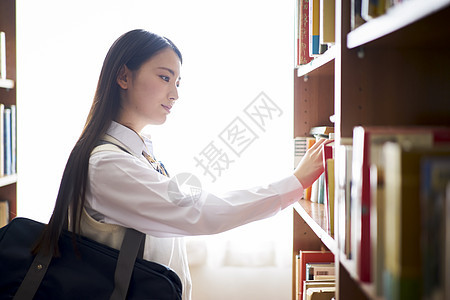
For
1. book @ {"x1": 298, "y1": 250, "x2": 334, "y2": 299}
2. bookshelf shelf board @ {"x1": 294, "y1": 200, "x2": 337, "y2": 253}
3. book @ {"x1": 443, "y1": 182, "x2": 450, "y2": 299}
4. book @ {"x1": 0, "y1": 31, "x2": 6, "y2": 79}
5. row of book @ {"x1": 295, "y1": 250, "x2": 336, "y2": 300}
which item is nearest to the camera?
book @ {"x1": 443, "y1": 182, "x2": 450, "y2": 299}

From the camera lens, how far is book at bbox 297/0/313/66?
130 cm

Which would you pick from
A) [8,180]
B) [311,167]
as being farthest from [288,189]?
[8,180]

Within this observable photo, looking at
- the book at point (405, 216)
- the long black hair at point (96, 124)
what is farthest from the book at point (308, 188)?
the book at point (405, 216)

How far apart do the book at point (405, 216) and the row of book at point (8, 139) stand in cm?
139

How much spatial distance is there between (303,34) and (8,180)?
1154 mm

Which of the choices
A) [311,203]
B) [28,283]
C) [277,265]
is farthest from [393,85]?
[277,265]

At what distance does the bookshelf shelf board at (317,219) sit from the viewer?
0.88 m

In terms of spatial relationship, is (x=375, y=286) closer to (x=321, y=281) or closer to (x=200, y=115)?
(x=321, y=281)

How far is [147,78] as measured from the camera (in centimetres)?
121

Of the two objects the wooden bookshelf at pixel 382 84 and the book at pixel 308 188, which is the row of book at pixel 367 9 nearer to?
the wooden bookshelf at pixel 382 84

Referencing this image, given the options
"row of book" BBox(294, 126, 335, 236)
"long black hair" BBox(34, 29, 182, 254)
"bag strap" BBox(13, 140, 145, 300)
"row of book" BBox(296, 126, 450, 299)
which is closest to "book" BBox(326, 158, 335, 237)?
"row of book" BBox(294, 126, 335, 236)

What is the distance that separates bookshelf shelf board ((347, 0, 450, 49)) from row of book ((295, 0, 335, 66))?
25 cm

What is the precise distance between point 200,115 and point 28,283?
1.19 meters

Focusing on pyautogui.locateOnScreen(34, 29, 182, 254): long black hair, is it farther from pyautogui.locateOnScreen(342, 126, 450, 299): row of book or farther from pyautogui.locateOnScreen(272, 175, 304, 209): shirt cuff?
pyautogui.locateOnScreen(342, 126, 450, 299): row of book
